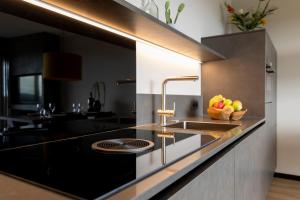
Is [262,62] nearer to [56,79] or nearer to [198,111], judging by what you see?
[198,111]

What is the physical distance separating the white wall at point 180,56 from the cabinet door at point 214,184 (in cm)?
75

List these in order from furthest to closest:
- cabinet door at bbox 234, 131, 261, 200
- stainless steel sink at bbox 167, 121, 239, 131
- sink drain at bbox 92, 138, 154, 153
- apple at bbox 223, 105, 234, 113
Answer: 1. apple at bbox 223, 105, 234, 113
2. stainless steel sink at bbox 167, 121, 239, 131
3. cabinet door at bbox 234, 131, 261, 200
4. sink drain at bbox 92, 138, 154, 153

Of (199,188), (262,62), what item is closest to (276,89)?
(262,62)

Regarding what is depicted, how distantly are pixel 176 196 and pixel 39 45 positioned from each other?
84cm

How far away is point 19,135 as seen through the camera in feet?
3.16

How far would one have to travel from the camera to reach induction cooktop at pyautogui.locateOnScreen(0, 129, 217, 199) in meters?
0.51

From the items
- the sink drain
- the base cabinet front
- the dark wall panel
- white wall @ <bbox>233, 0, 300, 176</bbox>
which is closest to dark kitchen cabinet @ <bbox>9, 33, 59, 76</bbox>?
the sink drain

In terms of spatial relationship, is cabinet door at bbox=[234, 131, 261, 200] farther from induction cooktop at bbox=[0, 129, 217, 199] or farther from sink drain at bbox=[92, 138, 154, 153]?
sink drain at bbox=[92, 138, 154, 153]

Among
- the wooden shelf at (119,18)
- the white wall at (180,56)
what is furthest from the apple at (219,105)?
the wooden shelf at (119,18)

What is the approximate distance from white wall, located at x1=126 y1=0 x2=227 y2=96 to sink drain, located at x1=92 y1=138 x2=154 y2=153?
0.60 m

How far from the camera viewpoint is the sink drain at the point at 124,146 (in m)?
0.86

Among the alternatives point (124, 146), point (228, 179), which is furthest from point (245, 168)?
point (124, 146)

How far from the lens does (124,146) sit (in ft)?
3.06

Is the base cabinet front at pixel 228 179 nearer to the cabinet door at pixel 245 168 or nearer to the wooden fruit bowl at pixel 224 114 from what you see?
the cabinet door at pixel 245 168
